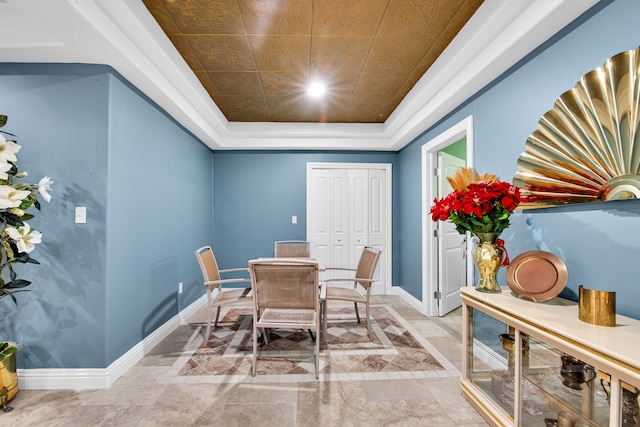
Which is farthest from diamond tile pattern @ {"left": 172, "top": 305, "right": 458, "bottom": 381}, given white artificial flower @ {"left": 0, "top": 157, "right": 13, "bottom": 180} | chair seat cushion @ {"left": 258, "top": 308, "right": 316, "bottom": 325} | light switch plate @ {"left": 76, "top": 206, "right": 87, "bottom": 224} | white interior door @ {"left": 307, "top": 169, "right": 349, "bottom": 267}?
white artificial flower @ {"left": 0, "top": 157, "right": 13, "bottom": 180}

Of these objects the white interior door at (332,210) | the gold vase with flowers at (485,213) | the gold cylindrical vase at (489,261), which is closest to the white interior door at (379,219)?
the white interior door at (332,210)

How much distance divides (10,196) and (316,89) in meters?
2.64

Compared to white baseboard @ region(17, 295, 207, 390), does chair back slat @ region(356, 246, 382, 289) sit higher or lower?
higher

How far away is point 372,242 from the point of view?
448 cm

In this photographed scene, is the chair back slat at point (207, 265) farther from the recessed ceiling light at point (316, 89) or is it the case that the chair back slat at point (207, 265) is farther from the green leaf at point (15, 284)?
the recessed ceiling light at point (316, 89)

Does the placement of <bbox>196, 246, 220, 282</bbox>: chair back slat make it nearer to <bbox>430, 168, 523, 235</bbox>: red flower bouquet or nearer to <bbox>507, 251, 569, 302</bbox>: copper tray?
<bbox>430, 168, 523, 235</bbox>: red flower bouquet

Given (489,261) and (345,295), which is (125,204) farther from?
(489,261)

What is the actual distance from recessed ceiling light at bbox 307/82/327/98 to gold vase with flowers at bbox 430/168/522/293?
1.87 metres

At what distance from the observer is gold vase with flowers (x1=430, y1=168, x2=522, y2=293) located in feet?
5.44

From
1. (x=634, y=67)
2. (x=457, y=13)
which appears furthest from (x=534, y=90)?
(x=457, y=13)

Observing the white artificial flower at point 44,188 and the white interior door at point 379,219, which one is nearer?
the white artificial flower at point 44,188

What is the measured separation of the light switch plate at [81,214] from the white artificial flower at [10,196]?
0.42 m

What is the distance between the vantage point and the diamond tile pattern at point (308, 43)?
→ 6.29 ft

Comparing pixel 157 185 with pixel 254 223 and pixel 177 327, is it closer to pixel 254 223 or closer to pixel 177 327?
pixel 177 327
